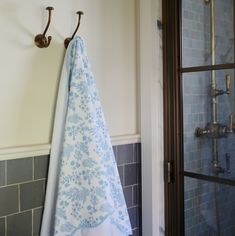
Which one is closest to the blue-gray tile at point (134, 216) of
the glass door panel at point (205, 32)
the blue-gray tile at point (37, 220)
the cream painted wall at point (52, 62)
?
the cream painted wall at point (52, 62)

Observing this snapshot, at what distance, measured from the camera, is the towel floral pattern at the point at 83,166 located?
48.8 inches

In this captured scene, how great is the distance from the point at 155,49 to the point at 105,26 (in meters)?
0.27

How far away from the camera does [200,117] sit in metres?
1.53

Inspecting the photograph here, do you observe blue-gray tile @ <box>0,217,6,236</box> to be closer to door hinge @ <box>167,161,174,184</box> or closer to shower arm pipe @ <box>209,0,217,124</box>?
door hinge @ <box>167,161,174,184</box>

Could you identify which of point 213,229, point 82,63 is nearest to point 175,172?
point 213,229

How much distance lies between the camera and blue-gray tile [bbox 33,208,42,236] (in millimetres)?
1298

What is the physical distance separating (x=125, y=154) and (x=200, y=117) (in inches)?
15.6

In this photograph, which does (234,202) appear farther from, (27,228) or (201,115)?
(27,228)

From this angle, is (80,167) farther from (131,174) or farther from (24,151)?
(131,174)

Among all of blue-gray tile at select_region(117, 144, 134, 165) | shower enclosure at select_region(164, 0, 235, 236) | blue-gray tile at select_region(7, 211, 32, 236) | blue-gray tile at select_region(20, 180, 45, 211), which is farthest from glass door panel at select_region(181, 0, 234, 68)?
blue-gray tile at select_region(7, 211, 32, 236)

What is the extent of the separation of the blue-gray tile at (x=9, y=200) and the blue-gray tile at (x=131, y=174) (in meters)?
0.56

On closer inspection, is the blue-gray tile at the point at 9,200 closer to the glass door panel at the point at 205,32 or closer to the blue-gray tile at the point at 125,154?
the blue-gray tile at the point at 125,154

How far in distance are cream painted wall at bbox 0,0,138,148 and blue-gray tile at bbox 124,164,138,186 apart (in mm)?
168

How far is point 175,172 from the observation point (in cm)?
162
